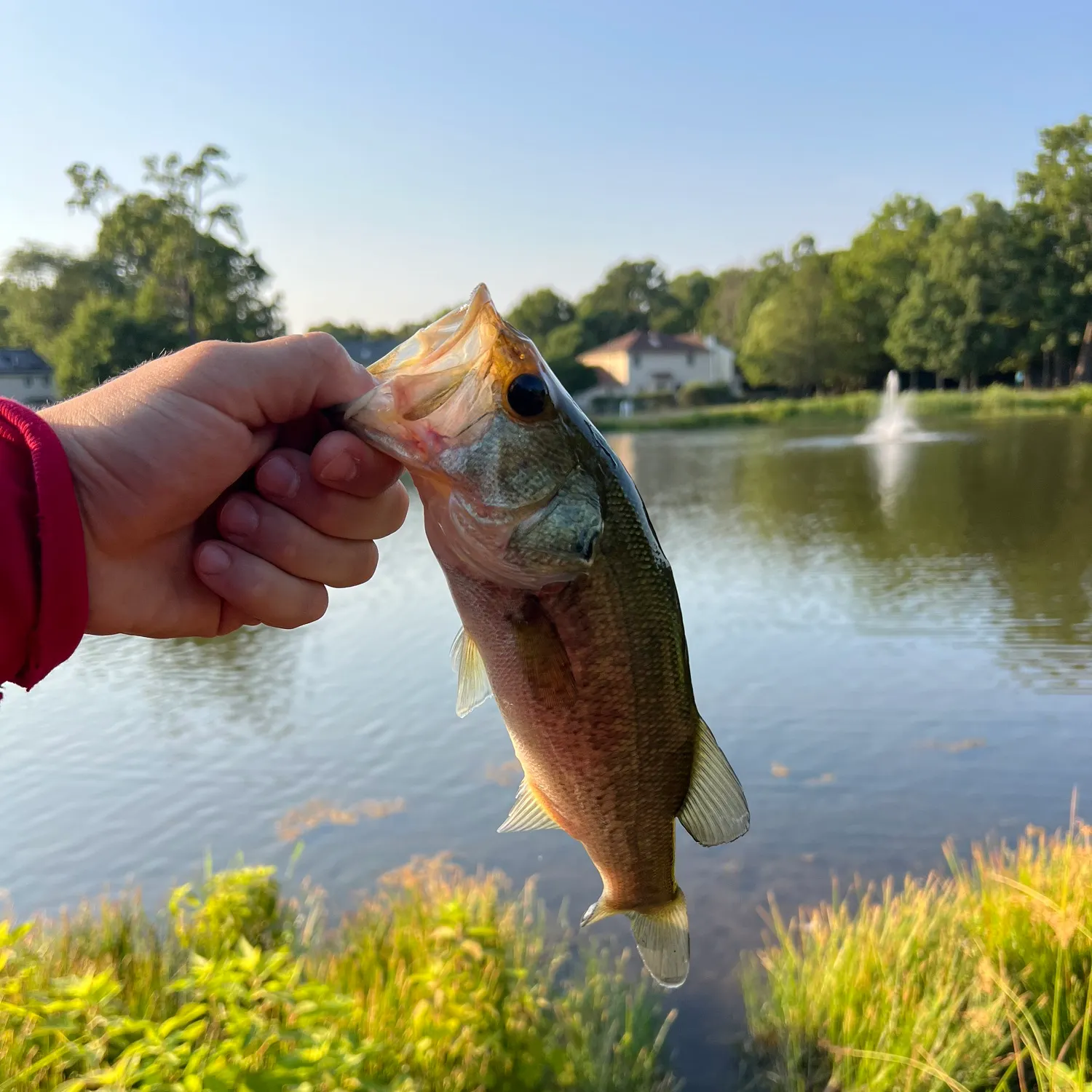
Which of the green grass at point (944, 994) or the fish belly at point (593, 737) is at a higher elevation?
the fish belly at point (593, 737)

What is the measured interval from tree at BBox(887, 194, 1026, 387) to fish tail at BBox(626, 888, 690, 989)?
2477 inches

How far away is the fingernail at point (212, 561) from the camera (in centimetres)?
205

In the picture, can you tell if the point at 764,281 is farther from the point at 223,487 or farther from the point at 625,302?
the point at 223,487

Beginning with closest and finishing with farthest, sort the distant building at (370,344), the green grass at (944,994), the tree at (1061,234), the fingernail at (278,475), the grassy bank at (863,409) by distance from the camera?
the fingernail at (278,475) → the green grass at (944,994) → the distant building at (370,344) → the grassy bank at (863,409) → the tree at (1061,234)

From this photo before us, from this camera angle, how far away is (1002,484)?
72.4 feet

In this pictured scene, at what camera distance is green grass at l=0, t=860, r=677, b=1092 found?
2455 mm

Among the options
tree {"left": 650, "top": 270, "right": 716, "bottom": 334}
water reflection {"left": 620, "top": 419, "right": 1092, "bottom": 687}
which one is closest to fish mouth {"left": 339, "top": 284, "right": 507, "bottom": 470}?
water reflection {"left": 620, "top": 419, "right": 1092, "bottom": 687}

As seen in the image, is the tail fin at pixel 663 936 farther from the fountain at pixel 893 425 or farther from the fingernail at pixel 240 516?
the fountain at pixel 893 425

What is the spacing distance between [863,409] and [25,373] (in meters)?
45.2

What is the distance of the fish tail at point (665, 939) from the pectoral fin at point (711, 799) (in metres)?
0.17

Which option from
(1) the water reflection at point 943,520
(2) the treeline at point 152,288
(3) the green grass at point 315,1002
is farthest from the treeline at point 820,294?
(3) the green grass at point 315,1002

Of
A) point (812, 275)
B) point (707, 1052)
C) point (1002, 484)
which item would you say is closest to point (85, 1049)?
point (707, 1052)

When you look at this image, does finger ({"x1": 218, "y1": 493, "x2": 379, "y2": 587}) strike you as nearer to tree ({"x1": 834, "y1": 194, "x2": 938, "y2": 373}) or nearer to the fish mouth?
the fish mouth

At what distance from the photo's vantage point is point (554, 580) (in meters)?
1.64
